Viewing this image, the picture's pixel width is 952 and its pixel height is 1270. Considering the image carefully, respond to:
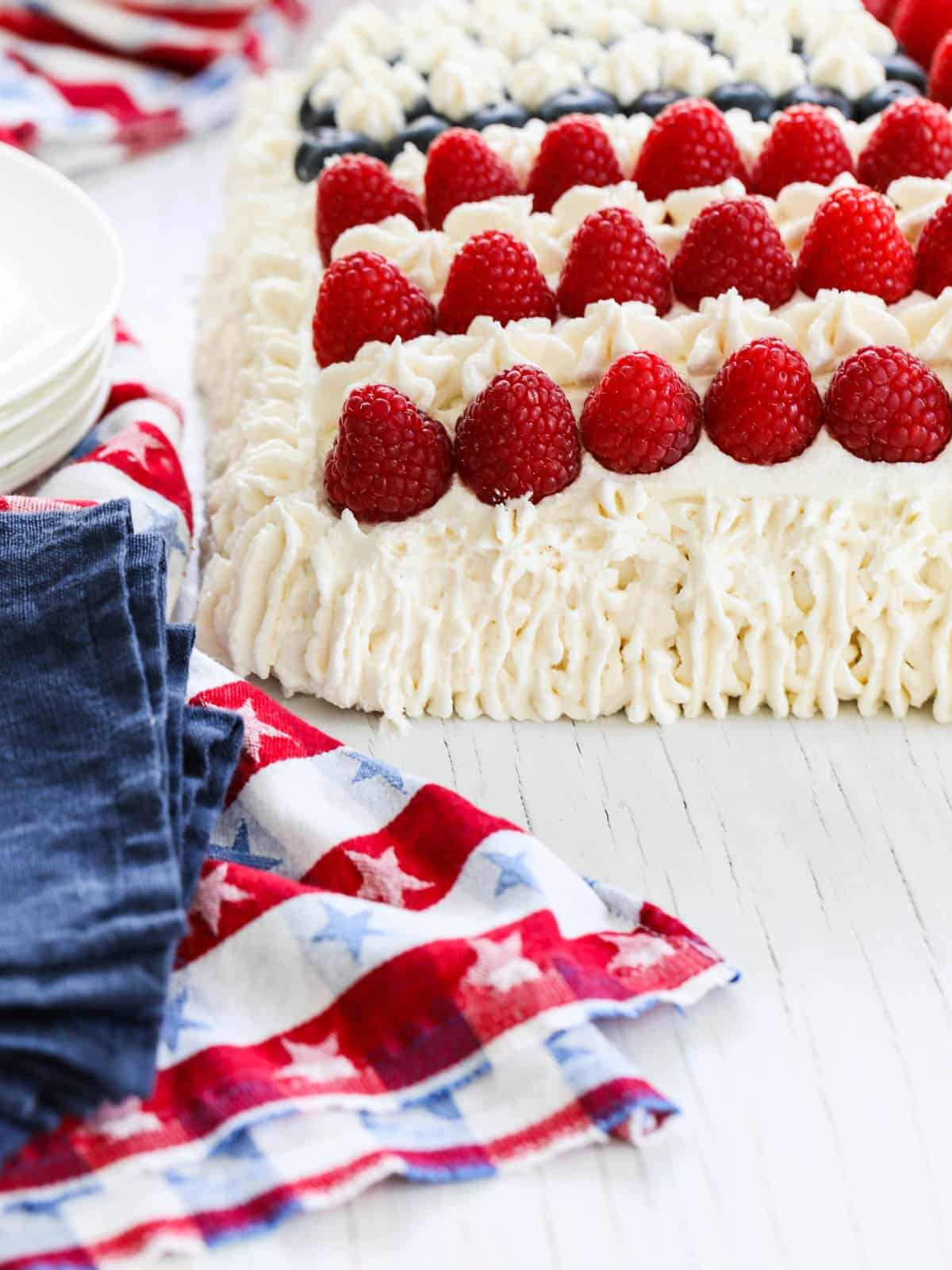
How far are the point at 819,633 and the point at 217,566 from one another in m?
0.52

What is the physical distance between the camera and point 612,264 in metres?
1.45

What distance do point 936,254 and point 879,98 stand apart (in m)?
0.46

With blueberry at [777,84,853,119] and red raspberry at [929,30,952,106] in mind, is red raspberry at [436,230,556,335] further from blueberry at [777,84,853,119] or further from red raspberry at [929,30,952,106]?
red raspberry at [929,30,952,106]

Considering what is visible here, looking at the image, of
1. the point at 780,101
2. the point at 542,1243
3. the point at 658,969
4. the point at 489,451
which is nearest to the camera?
the point at 542,1243

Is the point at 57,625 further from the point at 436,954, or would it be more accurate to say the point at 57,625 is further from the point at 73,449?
the point at 73,449

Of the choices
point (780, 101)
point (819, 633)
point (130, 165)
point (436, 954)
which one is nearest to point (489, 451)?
point (819, 633)

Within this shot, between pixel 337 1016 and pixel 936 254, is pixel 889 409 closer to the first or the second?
pixel 936 254

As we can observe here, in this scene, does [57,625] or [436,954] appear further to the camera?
[57,625]

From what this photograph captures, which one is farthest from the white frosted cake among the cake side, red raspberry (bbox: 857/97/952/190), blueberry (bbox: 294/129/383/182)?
blueberry (bbox: 294/129/383/182)

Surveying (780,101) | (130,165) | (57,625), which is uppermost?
(780,101)

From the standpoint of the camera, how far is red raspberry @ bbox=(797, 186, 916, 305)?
145 cm

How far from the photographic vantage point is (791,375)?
4.33 feet

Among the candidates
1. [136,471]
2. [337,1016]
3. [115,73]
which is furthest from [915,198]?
[115,73]

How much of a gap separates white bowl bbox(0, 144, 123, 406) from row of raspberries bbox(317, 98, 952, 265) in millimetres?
243
